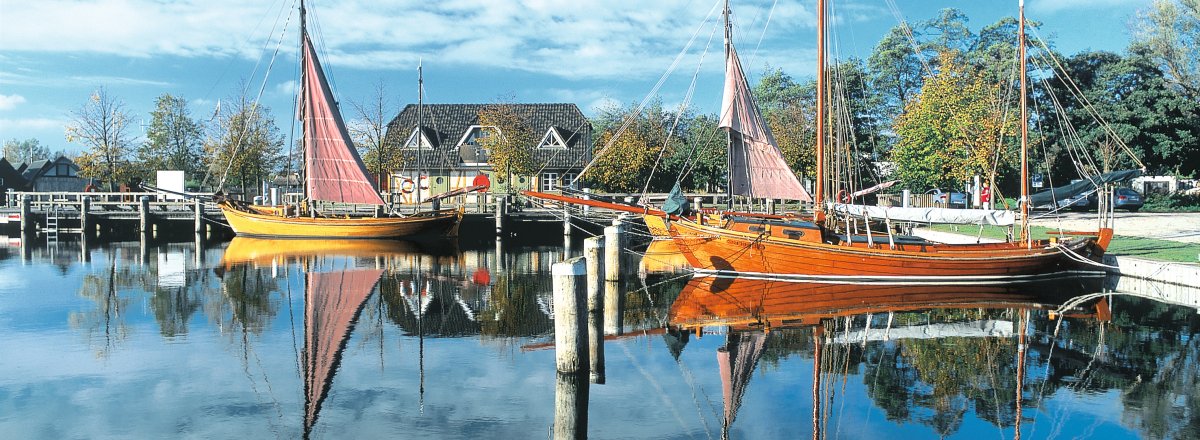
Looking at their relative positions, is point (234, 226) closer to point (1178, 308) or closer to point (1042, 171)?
point (1178, 308)

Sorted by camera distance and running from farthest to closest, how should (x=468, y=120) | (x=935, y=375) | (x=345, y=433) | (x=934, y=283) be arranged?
1. (x=468, y=120)
2. (x=934, y=283)
3. (x=935, y=375)
4. (x=345, y=433)

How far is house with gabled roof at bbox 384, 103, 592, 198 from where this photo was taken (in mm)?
55688

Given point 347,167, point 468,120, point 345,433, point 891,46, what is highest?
point 891,46

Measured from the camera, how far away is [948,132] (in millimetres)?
41031

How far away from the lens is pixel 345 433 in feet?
31.0

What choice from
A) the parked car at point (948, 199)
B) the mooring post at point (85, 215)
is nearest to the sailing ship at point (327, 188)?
the mooring post at point (85, 215)

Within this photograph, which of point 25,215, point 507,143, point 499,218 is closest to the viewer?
point 499,218

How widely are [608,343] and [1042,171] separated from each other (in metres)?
48.4

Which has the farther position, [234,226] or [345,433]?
[234,226]

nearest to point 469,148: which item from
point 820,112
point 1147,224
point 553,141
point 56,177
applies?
point 553,141

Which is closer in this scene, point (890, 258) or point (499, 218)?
point (890, 258)

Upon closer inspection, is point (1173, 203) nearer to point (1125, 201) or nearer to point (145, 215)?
point (1125, 201)

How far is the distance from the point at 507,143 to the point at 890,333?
37.5 m

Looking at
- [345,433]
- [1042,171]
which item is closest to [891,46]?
[1042,171]
